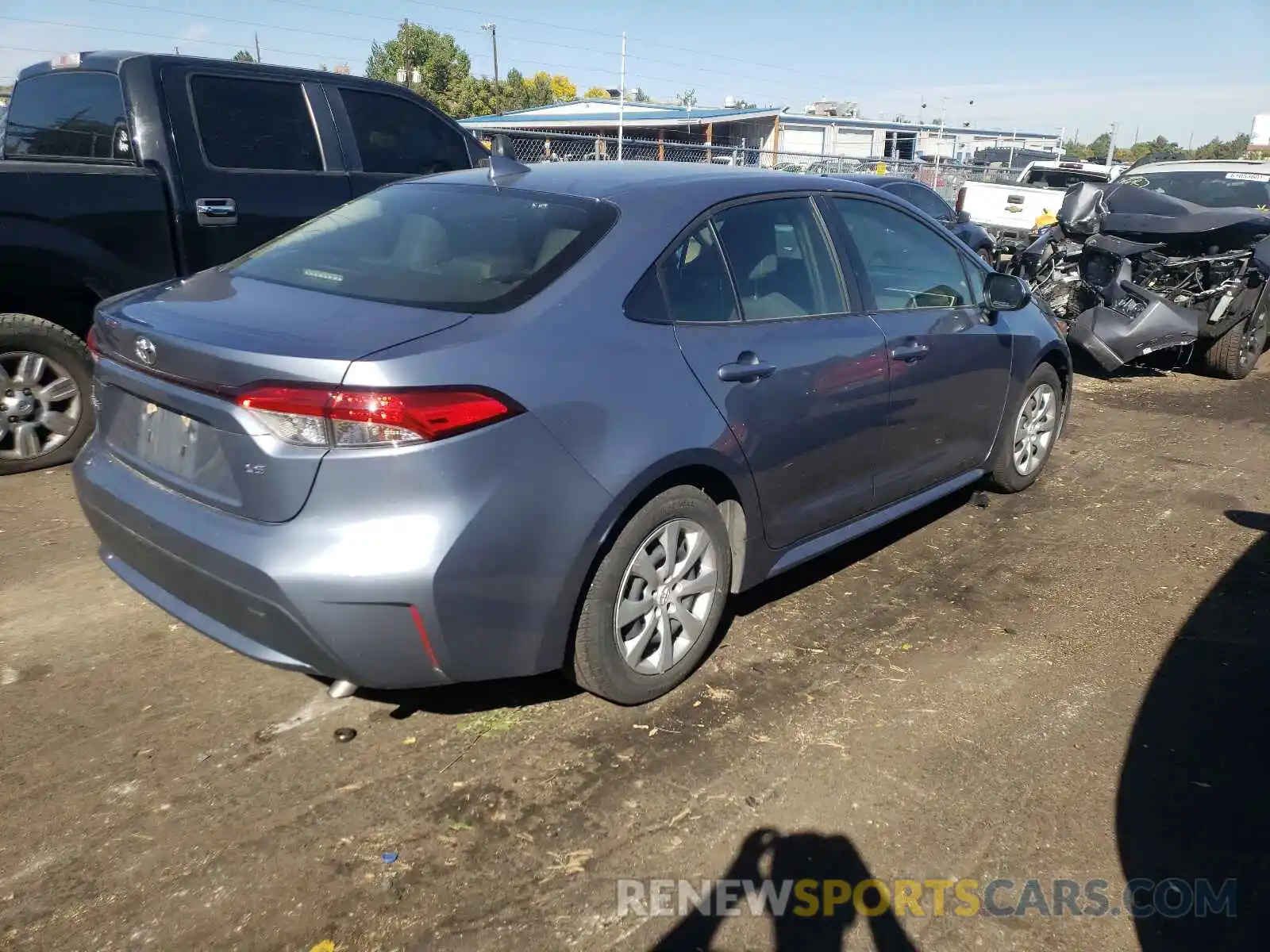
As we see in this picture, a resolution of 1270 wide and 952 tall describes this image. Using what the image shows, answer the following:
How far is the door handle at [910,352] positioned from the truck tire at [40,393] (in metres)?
3.90

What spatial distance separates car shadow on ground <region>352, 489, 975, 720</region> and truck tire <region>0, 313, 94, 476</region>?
2.68 metres

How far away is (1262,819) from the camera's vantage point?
9.29 ft

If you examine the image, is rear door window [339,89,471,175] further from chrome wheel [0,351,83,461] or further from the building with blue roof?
the building with blue roof

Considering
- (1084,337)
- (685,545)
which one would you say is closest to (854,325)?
(685,545)

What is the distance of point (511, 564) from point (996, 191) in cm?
1525

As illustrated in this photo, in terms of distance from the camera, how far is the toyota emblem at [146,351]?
2.80m

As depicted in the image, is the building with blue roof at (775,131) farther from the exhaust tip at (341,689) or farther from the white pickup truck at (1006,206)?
the exhaust tip at (341,689)

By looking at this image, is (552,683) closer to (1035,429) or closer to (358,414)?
(358,414)

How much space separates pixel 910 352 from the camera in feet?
13.3

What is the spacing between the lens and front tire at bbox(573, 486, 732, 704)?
296cm

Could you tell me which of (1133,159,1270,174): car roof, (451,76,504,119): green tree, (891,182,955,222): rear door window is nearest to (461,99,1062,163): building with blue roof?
(451,76,504,119): green tree

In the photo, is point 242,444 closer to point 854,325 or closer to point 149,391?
point 149,391

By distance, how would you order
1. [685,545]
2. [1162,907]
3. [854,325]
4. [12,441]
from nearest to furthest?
[1162,907], [685,545], [854,325], [12,441]

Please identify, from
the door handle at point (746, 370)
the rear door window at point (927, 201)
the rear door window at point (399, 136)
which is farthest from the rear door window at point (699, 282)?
the rear door window at point (927, 201)
